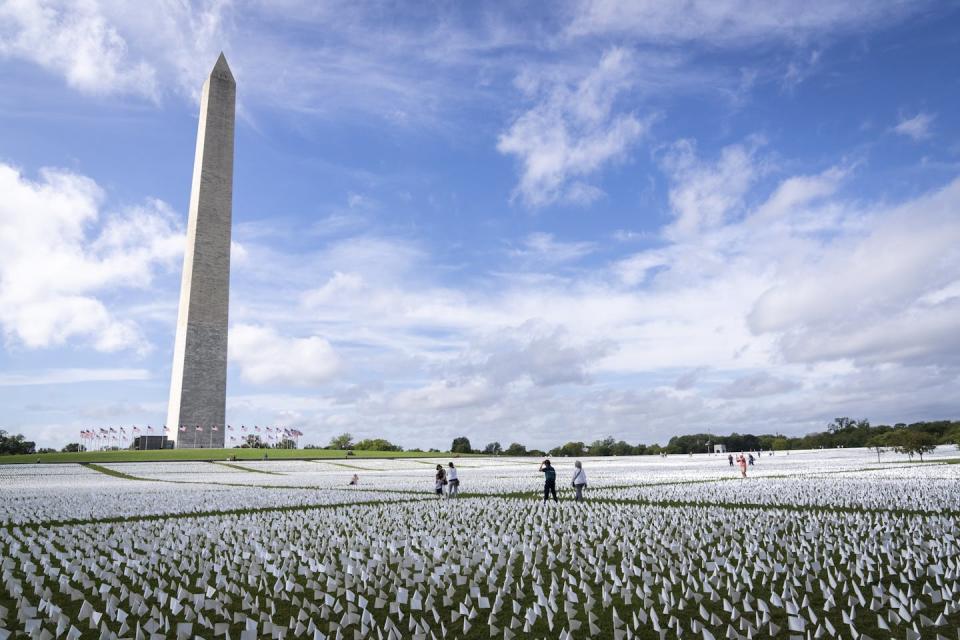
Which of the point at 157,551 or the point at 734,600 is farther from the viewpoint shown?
the point at 157,551

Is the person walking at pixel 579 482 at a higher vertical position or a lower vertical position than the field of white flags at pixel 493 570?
higher

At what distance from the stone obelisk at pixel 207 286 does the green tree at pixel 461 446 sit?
3694 cm

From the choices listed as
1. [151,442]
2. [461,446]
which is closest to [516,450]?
[461,446]

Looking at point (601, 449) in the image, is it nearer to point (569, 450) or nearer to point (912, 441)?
point (569, 450)

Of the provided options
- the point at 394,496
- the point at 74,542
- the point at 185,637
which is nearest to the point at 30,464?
the point at 394,496

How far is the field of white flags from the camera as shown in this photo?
7.26 meters

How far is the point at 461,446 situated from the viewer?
95.4 meters

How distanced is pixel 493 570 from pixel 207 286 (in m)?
65.2

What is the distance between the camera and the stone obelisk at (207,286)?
216 feet

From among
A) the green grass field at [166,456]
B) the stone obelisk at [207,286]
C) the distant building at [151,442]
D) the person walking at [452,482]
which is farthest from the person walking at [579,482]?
the distant building at [151,442]

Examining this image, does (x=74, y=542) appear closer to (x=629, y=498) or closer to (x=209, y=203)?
(x=629, y=498)

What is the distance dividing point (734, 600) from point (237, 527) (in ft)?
37.2

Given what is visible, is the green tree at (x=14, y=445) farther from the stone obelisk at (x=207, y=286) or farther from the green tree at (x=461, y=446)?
the green tree at (x=461, y=446)

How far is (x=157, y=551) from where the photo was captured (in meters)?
11.9
